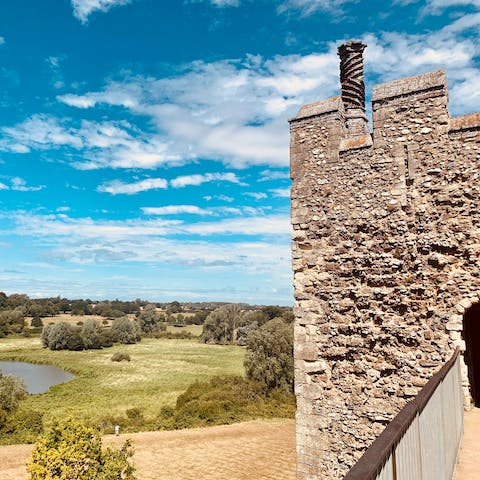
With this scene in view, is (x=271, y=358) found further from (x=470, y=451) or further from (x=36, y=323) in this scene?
(x=36, y=323)

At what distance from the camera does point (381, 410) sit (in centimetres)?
568

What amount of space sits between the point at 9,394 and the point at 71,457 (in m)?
27.6

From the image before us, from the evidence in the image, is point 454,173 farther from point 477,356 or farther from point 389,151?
point 477,356

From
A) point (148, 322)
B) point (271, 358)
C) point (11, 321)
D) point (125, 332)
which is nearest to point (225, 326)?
point (125, 332)

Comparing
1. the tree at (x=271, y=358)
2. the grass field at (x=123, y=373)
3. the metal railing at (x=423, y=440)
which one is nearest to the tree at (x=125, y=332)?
the grass field at (x=123, y=373)

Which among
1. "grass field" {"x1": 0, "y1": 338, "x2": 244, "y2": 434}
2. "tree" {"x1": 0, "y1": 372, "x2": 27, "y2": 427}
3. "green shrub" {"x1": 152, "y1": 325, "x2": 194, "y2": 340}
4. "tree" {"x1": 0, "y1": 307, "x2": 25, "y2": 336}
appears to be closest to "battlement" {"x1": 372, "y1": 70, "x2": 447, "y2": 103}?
"grass field" {"x1": 0, "y1": 338, "x2": 244, "y2": 434}

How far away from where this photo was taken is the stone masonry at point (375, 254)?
5.45m

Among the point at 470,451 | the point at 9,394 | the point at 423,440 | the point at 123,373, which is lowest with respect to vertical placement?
the point at 123,373

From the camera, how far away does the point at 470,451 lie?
4.31 meters

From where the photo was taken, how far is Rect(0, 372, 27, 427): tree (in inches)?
1125

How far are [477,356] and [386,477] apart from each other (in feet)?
22.1

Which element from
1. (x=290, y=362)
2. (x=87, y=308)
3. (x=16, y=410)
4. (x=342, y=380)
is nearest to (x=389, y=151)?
(x=342, y=380)

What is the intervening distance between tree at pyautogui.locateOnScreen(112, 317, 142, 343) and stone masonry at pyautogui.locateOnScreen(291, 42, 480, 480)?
7857cm

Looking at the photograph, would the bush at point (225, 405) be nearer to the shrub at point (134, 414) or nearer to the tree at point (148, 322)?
the shrub at point (134, 414)
